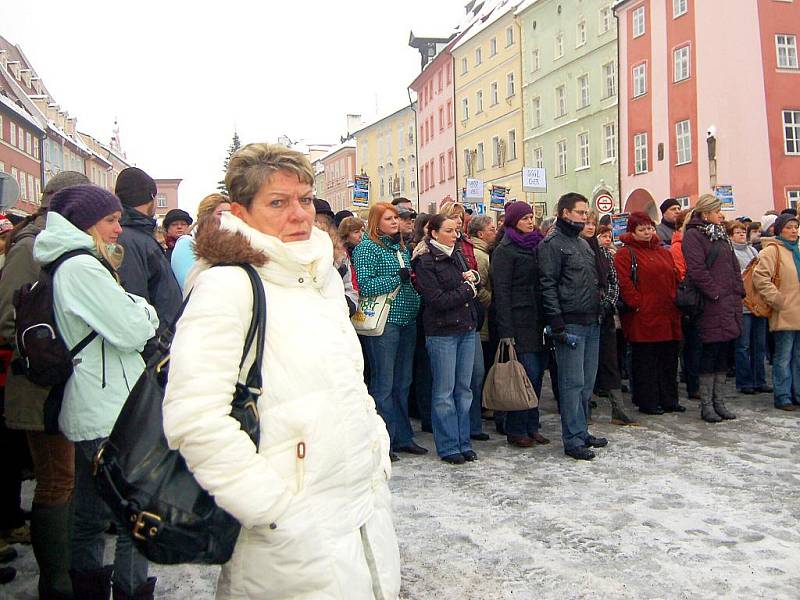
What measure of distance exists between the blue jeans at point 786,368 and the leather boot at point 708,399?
1.07 meters

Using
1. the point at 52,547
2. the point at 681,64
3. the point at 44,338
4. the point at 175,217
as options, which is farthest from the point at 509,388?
the point at 681,64

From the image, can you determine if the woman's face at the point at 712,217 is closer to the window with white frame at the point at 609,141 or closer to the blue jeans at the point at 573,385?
the blue jeans at the point at 573,385

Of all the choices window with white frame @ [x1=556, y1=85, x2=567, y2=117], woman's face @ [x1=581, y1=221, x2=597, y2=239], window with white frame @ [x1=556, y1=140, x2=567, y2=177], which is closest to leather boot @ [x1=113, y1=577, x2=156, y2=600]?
woman's face @ [x1=581, y1=221, x2=597, y2=239]

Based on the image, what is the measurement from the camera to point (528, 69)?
4447 centimetres

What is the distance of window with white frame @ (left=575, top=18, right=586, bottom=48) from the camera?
3847 cm

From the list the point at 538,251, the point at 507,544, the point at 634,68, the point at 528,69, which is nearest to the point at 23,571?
the point at 507,544

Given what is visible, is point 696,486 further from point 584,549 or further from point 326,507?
point 326,507

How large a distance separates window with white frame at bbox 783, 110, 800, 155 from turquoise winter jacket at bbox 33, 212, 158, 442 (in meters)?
29.3

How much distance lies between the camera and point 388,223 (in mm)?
6980

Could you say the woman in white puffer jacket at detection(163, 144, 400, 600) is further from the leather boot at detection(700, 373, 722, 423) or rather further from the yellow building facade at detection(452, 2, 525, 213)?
the yellow building facade at detection(452, 2, 525, 213)

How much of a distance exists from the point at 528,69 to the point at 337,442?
147 ft

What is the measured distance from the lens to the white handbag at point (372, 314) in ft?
22.8

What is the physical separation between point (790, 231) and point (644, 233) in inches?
74.8

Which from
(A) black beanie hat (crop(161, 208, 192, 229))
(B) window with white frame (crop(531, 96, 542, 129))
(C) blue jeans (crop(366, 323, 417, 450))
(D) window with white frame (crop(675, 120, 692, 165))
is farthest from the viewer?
(B) window with white frame (crop(531, 96, 542, 129))
